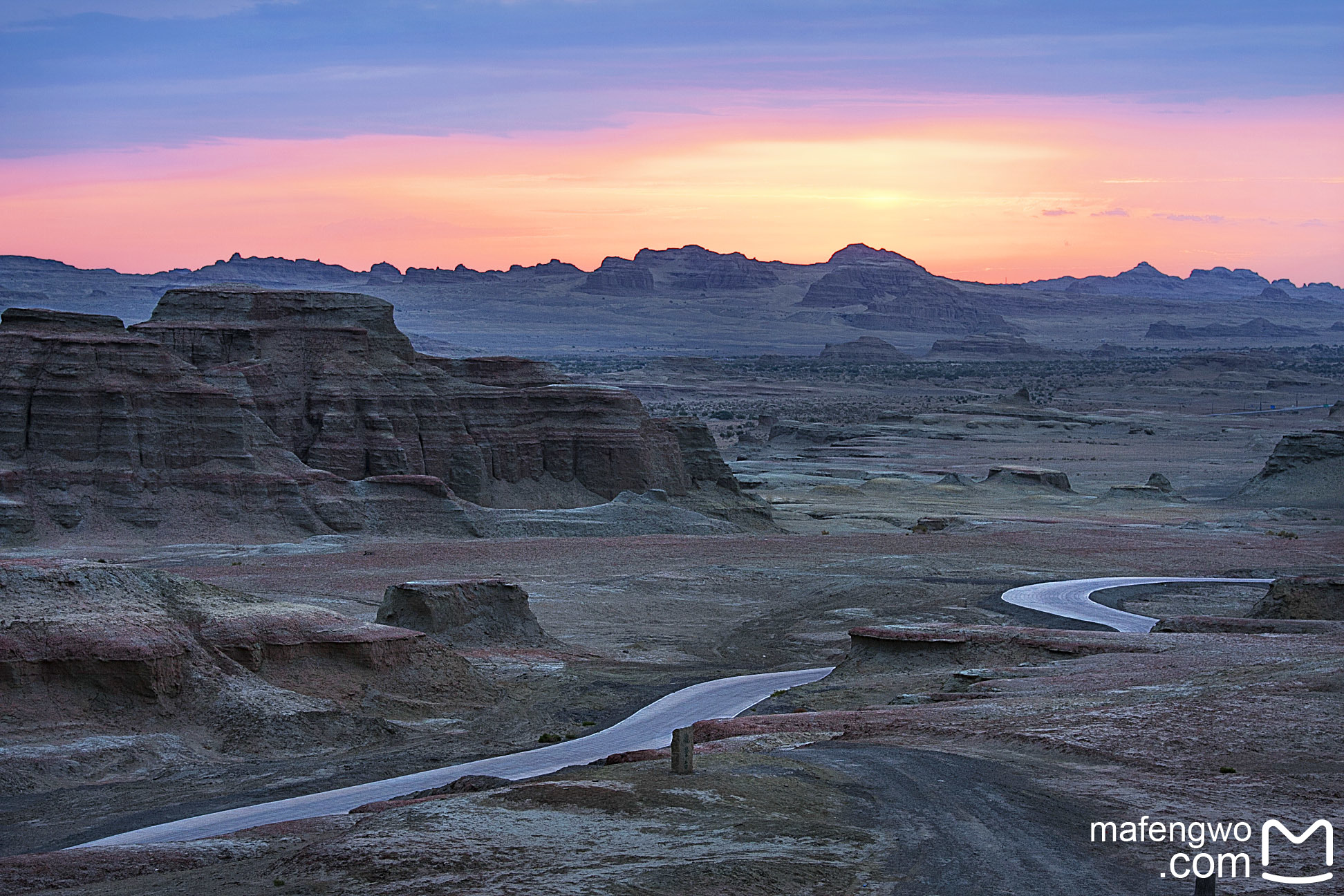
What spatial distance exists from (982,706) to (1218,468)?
87425 millimetres

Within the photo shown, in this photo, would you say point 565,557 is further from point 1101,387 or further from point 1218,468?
point 1101,387

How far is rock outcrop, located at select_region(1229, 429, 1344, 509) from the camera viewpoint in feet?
252

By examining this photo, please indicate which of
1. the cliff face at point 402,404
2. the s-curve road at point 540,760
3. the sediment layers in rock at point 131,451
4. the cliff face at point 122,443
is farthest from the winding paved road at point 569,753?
the cliff face at point 402,404

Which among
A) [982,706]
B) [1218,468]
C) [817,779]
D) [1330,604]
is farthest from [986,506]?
[817,779]

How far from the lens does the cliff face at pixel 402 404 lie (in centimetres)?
5841

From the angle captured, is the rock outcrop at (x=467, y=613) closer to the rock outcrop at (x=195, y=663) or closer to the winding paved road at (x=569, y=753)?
the rock outcrop at (x=195, y=663)

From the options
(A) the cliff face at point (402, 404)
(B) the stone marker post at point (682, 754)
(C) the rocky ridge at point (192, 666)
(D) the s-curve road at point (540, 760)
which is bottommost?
(D) the s-curve road at point (540, 760)

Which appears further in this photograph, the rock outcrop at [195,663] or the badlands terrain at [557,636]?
the rock outcrop at [195,663]

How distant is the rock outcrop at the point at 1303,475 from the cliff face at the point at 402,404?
3607 cm

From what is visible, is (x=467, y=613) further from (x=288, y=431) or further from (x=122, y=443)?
(x=288, y=431)

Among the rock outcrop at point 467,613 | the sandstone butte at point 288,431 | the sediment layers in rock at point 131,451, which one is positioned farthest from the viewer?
the sandstone butte at point 288,431

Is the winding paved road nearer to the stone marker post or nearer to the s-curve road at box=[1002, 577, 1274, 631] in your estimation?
the s-curve road at box=[1002, 577, 1274, 631]

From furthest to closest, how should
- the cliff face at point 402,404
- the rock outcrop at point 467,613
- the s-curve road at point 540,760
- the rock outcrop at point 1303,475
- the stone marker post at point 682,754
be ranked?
the rock outcrop at point 1303,475 < the cliff face at point 402,404 < the rock outcrop at point 467,613 < the s-curve road at point 540,760 < the stone marker post at point 682,754

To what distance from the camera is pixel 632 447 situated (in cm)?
6462
